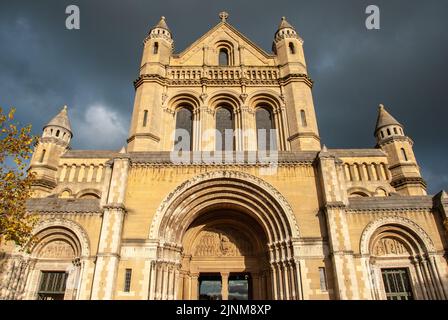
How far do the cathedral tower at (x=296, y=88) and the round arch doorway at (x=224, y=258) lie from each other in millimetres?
7533

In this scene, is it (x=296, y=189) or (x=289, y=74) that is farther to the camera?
(x=289, y=74)

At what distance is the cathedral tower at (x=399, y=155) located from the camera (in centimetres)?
2691

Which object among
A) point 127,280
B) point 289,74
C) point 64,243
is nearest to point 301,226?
point 127,280

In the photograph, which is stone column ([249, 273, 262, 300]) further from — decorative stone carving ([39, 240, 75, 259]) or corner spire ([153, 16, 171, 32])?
corner spire ([153, 16, 171, 32])

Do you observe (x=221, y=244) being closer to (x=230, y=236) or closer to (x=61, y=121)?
(x=230, y=236)

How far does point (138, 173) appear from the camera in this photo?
54.3 ft

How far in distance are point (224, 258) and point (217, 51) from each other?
18525 millimetres

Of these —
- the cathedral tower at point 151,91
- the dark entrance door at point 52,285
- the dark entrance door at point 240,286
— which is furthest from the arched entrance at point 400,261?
the cathedral tower at point 151,91

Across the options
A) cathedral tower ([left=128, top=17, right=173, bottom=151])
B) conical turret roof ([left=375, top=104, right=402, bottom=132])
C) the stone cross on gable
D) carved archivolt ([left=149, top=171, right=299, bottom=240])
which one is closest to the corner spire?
cathedral tower ([left=128, top=17, right=173, bottom=151])

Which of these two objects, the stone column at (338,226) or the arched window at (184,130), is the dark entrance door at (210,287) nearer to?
the stone column at (338,226)

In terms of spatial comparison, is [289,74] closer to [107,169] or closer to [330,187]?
[330,187]

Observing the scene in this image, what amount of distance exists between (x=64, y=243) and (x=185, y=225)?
614 centimetres

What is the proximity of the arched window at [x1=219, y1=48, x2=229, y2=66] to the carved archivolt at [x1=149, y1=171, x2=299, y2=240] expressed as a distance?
1443 cm

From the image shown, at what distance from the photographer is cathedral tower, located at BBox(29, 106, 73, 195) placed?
25.4 m
